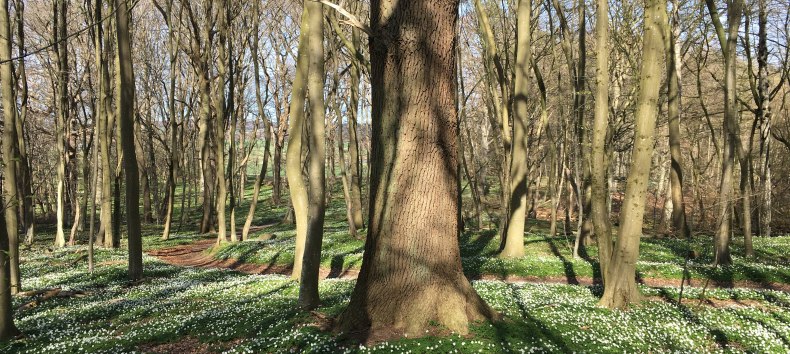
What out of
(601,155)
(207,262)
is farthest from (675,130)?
(207,262)

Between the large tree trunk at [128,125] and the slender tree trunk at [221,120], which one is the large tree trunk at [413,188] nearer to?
the large tree trunk at [128,125]

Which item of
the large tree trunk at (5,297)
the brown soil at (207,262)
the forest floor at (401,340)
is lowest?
the brown soil at (207,262)

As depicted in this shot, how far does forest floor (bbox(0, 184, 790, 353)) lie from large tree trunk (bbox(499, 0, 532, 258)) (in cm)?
102

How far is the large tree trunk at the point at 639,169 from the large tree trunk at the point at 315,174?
614 cm

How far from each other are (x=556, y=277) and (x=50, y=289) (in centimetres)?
1598

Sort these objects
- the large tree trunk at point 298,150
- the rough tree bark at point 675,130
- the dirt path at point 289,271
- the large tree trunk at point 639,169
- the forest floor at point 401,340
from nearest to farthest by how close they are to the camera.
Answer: the forest floor at point 401,340 → the large tree trunk at point 639,169 → the large tree trunk at point 298,150 → the dirt path at point 289,271 → the rough tree bark at point 675,130

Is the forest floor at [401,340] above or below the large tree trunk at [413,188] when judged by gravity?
below

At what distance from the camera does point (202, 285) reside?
47.1 ft

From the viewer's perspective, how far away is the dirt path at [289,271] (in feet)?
48.6

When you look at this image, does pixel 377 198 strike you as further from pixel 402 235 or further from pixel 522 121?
pixel 522 121

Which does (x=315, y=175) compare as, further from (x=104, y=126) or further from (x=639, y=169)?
(x=104, y=126)

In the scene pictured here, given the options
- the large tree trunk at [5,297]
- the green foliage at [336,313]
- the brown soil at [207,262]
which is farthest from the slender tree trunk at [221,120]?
the large tree trunk at [5,297]

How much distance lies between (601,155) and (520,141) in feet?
22.1

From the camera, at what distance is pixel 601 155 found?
37.7ft
